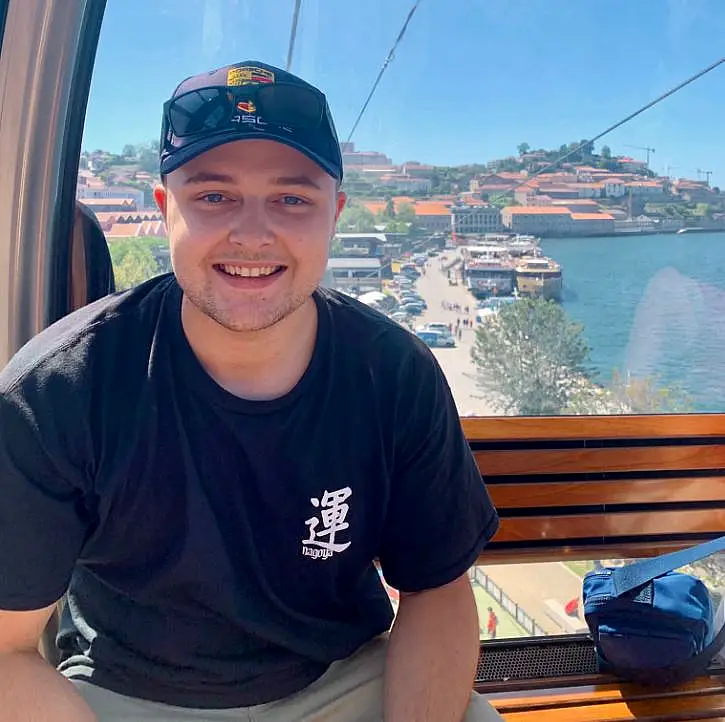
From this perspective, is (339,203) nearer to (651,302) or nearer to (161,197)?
(161,197)

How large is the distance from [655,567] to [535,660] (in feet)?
1.36

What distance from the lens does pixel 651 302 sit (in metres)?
2.12

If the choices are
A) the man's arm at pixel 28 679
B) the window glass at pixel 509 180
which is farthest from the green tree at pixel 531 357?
the man's arm at pixel 28 679

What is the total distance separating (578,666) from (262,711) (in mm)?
1001

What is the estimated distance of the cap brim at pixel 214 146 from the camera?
1.13m

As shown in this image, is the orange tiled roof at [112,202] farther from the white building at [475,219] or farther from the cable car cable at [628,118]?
the cable car cable at [628,118]

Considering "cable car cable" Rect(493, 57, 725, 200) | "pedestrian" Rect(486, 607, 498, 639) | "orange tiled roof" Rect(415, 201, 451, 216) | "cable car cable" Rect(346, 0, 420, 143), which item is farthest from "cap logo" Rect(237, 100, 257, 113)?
"pedestrian" Rect(486, 607, 498, 639)

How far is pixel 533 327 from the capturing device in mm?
2129

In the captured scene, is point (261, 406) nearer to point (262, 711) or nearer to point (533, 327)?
point (262, 711)

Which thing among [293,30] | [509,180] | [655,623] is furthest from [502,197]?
[655,623]

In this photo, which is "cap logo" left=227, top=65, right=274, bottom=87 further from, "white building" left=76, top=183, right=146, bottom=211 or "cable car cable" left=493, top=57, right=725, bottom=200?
"cable car cable" left=493, top=57, right=725, bottom=200

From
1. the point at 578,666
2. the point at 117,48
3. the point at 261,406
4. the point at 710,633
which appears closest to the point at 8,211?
the point at 117,48

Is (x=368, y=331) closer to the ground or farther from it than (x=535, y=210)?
closer to the ground

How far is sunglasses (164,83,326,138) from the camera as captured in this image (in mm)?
1149
